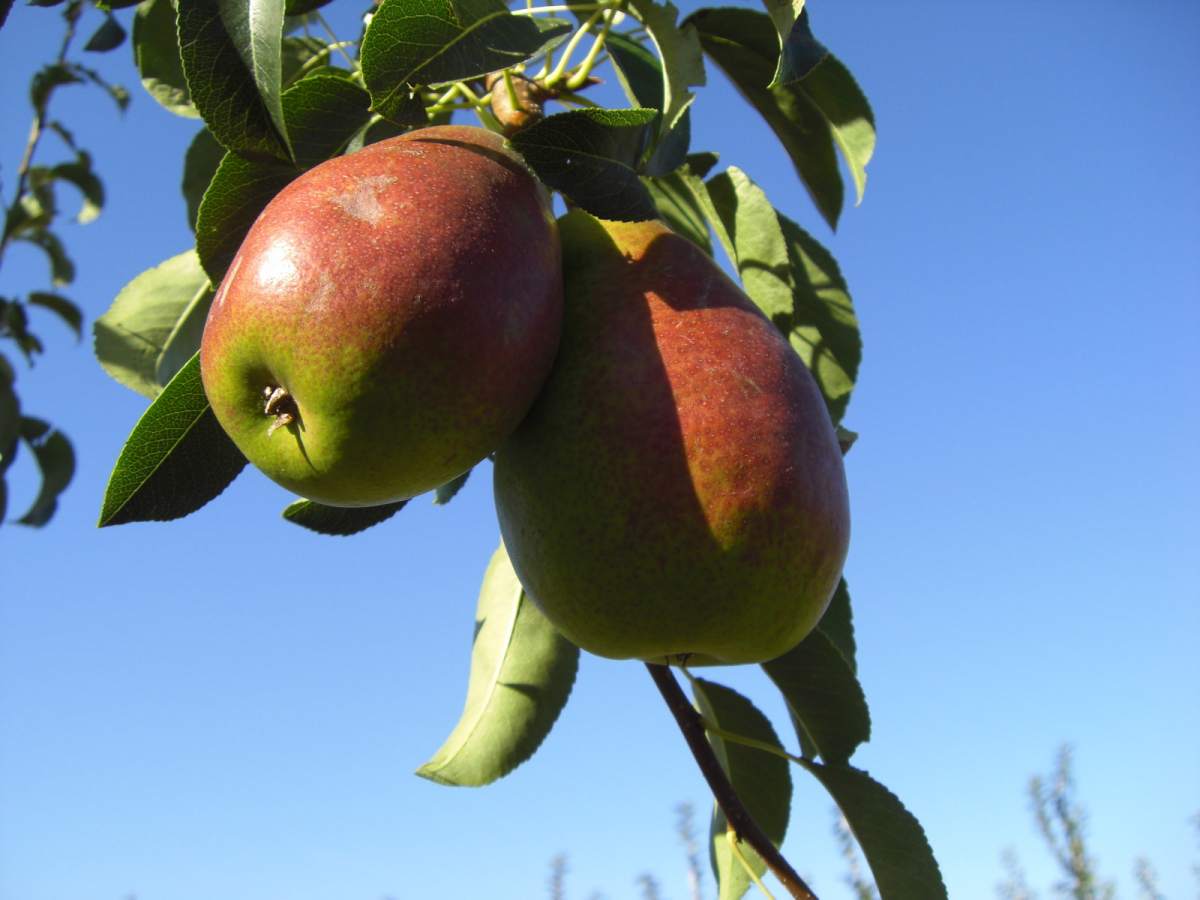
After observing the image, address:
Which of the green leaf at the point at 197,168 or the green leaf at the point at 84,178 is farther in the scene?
the green leaf at the point at 84,178

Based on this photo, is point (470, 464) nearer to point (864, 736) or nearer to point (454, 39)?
point (454, 39)

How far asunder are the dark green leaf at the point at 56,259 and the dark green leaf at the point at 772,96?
12.7ft

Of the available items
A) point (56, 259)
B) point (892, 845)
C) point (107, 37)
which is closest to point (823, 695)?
point (892, 845)

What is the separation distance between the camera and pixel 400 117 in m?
1.14

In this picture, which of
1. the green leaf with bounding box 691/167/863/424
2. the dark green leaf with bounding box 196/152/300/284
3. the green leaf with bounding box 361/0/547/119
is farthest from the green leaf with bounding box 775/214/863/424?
the dark green leaf with bounding box 196/152/300/284

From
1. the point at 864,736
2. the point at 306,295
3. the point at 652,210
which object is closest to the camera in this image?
the point at 306,295

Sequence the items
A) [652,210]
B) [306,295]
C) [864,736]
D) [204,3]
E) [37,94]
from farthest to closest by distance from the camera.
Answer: [37,94] → [864,736] → [652,210] → [204,3] → [306,295]

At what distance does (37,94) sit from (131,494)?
268 centimetres

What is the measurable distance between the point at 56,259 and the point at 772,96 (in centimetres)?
393

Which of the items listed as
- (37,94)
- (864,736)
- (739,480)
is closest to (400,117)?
(739,480)

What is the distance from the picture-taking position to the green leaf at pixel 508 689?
1493mm

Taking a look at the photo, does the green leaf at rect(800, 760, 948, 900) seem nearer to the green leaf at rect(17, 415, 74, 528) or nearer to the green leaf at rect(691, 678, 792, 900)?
the green leaf at rect(691, 678, 792, 900)

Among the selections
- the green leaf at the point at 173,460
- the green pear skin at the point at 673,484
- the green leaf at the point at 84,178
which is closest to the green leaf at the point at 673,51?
the green pear skin at the point at 673,484

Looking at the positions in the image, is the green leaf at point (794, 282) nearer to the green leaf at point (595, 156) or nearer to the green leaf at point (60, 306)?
the green leaf at point (595, 156)
